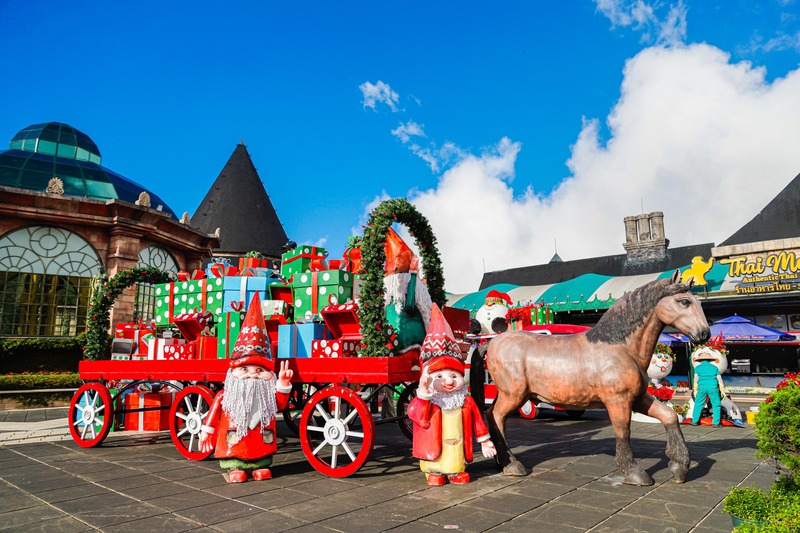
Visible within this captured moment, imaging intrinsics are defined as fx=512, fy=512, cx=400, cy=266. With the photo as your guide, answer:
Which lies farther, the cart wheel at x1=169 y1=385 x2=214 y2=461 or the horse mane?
the cart wheel at x1=169 y1=385 x2=214 y2=461

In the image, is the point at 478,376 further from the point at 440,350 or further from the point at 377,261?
the point at 377,261

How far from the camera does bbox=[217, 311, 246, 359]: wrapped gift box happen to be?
23.6ft

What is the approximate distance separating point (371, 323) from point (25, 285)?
16.6 m

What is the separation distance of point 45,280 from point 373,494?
56.5 feet

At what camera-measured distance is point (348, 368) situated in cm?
606

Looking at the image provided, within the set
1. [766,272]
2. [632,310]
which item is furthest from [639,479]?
[766,272]

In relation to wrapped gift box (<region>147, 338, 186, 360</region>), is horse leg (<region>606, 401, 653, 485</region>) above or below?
below

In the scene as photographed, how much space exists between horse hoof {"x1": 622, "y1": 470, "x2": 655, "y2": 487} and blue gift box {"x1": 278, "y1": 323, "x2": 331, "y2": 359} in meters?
3.94

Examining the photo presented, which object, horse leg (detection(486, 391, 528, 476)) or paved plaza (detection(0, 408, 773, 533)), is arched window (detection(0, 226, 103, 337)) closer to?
paved plaza (detection(0, 408, 773, 533))

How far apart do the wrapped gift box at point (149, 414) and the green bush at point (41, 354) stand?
29.2ft

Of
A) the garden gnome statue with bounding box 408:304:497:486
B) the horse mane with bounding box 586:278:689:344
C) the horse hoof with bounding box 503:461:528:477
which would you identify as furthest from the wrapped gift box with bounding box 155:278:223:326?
the horse mane with bounding box 586:278:689:344

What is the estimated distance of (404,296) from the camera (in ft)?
21.8

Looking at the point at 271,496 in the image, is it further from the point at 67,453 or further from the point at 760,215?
the point at 760,215

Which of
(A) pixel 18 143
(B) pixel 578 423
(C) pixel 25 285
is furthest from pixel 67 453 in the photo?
(A) pixel 18 143
